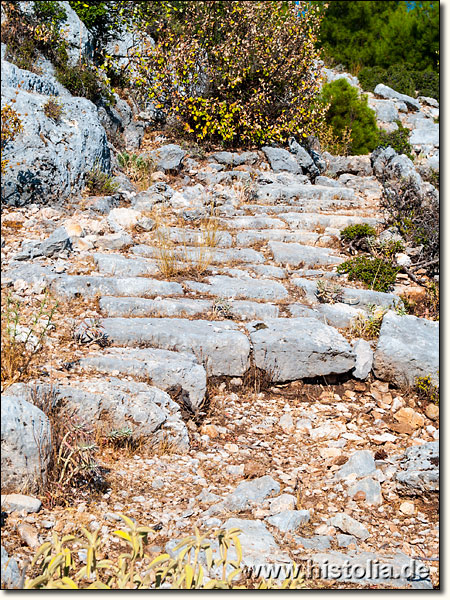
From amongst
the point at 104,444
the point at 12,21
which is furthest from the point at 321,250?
the point at 12,21

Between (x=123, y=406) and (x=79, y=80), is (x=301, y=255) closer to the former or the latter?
(x=123, y=406)

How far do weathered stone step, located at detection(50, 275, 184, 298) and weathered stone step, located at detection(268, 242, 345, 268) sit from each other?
218 cm

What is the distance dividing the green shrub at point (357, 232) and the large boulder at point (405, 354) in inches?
128

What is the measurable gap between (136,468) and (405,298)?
512cm

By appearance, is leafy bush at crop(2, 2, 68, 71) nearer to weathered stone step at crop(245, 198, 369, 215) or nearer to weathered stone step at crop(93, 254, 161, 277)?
weathered stone step at crop(245, 198, 369, 215)

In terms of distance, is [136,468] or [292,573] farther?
[136,468]

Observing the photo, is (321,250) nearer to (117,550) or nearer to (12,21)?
(117,550)

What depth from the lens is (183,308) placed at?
6.57 m

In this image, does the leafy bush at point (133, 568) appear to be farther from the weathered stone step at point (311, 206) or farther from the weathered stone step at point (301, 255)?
the weathered stone step at point (311, 206)

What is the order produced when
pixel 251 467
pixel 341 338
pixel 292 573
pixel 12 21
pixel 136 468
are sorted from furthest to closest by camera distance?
pixel 12 21 → pixel 341 338 → pixel 251 467 → pixel 136 468 → pixel 292 573

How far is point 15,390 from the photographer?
158 inches

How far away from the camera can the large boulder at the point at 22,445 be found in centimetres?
354

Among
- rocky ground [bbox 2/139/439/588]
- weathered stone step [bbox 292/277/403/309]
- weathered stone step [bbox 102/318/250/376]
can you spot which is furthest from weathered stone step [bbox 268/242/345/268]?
weathered stone step [bbox 102/318/250/376]

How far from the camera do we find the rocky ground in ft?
12.7
